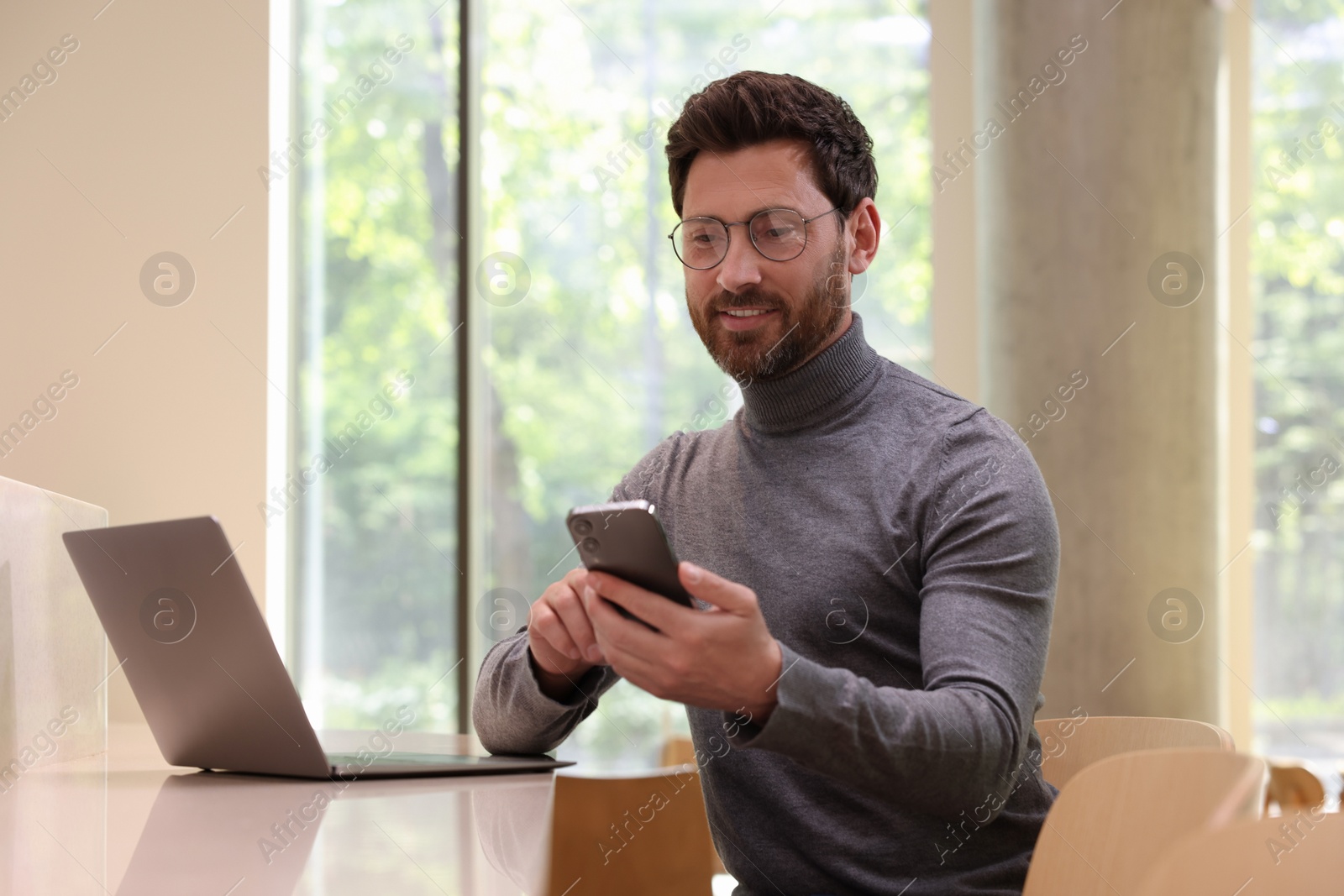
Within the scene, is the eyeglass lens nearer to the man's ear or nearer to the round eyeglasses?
the round eyeglasses

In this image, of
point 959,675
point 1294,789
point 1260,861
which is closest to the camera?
point 1260,861

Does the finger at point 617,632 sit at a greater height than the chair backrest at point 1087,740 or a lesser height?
greater

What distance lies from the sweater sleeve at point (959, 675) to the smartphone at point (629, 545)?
0.43ft

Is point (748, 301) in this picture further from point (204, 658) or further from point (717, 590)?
point (204, 658)

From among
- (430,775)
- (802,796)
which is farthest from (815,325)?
(430,775)

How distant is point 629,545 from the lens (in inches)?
34.3

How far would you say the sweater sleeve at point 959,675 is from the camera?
948 millimetres

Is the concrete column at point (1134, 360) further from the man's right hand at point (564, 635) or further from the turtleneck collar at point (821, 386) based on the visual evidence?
the man's right hand at point (564, 635)

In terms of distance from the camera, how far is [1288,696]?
3.48 m

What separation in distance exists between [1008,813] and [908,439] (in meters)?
0.42

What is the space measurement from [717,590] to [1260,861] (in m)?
0.41

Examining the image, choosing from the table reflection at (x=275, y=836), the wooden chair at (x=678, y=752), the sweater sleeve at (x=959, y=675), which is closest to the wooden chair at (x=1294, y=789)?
the wooden chair at (x=678, y=752)

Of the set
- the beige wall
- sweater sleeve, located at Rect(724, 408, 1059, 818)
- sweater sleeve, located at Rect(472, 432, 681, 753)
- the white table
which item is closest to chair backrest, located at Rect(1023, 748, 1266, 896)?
sweater sleeve, located at Rect(724, 408, 1059, 818)

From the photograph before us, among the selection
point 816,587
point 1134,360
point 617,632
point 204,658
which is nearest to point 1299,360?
point 1134,360
